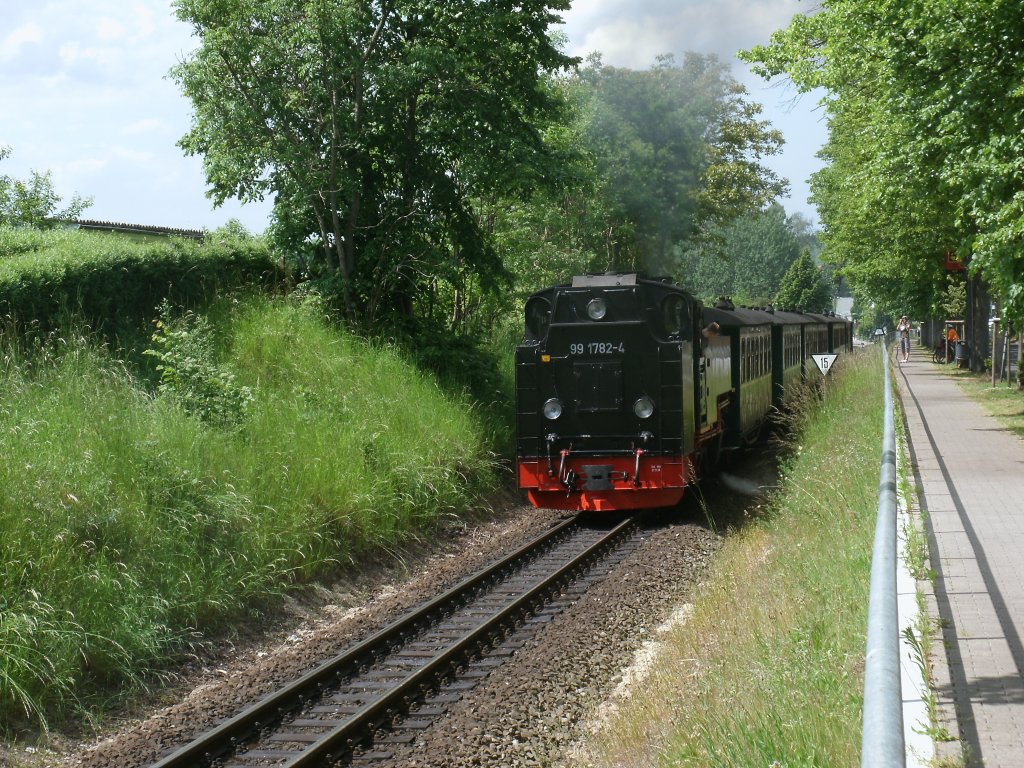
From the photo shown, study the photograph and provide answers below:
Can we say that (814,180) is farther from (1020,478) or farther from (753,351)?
(1020,478)

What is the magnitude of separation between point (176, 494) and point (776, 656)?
598 cm

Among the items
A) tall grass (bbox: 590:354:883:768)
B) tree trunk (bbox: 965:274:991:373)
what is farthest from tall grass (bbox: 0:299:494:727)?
tree trunk (bbox: 965:274:991:373)

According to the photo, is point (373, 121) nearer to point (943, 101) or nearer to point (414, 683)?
point (943, 101)

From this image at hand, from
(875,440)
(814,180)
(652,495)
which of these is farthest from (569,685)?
(814,180)

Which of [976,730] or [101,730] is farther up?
[976,730]

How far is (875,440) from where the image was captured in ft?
46.0

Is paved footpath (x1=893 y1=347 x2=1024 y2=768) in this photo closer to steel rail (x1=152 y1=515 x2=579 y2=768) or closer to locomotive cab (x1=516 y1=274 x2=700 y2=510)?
locomotive cab (x1=516 y1=274 x2=700 y2=510)

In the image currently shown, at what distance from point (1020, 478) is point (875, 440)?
5.77 ft

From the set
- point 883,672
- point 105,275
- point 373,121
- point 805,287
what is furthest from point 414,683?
point 805,287

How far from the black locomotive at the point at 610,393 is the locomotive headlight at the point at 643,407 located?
0.01 m

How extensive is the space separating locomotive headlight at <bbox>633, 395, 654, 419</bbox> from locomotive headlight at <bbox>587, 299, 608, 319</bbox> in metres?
1.20

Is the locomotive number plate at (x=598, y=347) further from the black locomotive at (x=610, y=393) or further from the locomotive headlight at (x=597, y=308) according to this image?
the locomotive headlight at (x=597, y=308)

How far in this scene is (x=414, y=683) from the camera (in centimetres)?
779

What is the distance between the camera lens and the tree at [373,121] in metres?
16.8
